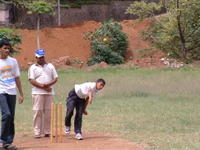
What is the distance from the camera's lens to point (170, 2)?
3338 centimetres

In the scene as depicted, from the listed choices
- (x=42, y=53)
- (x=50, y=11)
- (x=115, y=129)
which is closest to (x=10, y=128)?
(x=42, y=53)

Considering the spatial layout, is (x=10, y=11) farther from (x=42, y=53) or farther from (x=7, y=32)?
(x=42, y=53)

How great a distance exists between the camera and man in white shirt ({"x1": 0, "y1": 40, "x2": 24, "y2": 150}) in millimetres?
10477

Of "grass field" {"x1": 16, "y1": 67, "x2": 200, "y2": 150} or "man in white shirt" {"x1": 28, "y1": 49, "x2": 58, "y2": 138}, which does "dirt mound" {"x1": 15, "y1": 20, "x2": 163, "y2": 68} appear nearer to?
"grass field" {"x1": 16, "y1": 67, "x2": 200, "y2": 150}

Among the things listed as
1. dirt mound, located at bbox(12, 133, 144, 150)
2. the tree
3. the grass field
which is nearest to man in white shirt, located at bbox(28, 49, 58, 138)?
dirt mound, located at bbox(12, 133, 144, 150)

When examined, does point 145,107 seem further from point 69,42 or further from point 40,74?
point 69,42

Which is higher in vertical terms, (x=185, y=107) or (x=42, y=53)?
(x=42, y=53)

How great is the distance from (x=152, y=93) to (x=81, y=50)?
18.3 m

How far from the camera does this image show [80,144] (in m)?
11.3

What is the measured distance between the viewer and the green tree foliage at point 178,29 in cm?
3297

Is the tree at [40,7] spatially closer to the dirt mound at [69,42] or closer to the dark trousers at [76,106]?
the dirt mound at [69,42]

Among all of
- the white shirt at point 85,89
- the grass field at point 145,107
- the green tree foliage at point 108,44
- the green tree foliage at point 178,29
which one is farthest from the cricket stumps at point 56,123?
the green tree foliage at point 108,44

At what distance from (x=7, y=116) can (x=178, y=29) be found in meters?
24.3

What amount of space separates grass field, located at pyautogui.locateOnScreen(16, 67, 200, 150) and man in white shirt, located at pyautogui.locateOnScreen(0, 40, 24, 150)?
246 cm
